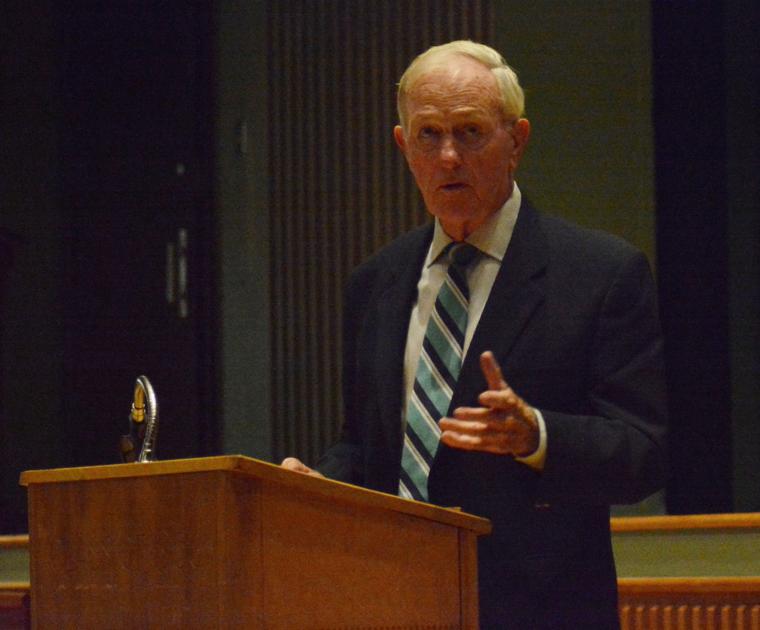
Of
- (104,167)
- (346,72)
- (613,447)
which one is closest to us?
(613,447)

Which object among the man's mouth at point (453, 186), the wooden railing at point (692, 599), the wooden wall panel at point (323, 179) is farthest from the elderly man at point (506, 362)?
the wooden wall panel at point (323, 179)

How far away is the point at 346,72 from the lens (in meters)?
4.25

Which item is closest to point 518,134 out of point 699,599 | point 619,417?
point 619,417

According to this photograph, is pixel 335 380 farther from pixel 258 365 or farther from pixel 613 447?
pixel 613 447

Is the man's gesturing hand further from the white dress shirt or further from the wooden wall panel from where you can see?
the wooden wall panel

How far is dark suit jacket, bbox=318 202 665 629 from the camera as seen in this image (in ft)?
5.49

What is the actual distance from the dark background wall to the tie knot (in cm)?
190

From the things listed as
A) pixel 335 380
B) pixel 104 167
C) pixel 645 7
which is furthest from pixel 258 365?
pixel 645 7

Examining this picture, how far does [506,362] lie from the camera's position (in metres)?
1.76

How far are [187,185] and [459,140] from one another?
2.69 meters

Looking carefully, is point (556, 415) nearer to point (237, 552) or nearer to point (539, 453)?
point (539, 453)

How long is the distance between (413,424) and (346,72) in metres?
2.63

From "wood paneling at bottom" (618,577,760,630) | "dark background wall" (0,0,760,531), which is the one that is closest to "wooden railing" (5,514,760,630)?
"wood paneling at bottom" (618,577,760,630)

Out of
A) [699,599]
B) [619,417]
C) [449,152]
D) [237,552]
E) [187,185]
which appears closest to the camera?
[237,552]
